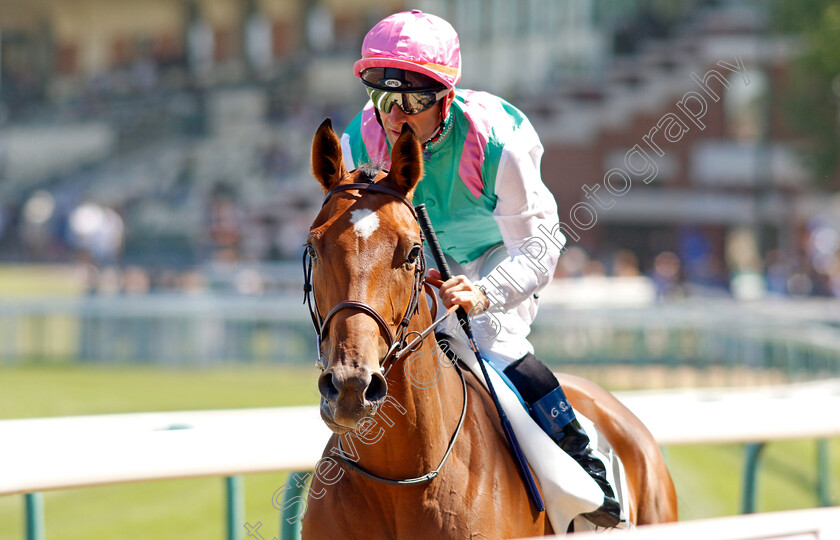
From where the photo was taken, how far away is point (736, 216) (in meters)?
22.5

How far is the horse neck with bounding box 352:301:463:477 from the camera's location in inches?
95.2

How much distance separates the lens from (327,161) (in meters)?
2.42

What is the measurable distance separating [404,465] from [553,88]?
19.4 m

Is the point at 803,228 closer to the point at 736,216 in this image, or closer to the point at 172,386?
the point at 736,216

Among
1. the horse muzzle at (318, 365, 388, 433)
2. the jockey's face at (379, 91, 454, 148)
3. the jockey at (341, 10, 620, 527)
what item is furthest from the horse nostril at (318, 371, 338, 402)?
the jockey's face at (379, 91, 454, 148)

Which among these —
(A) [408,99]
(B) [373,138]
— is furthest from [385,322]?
(B) [373,138]

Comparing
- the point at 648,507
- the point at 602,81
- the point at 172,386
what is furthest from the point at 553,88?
the point at 648,507

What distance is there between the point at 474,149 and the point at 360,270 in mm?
742

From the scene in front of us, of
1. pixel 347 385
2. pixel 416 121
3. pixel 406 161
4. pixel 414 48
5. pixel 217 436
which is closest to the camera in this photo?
pixel 347 385

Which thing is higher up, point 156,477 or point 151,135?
point 151,135

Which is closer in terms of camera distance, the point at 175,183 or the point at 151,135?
the point at 175,183

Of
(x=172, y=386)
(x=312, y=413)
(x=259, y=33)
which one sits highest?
(x=259, y=33)

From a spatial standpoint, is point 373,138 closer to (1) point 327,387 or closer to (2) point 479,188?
(2) point 479,188

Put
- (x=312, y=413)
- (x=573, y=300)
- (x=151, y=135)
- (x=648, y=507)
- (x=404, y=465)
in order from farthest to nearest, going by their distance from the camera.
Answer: (x=151, y=135) < (x=573, y=300) < (x=312, y=413) < (x=648, y=507) < (x=404, y=465)
